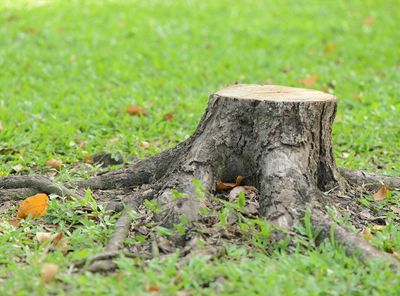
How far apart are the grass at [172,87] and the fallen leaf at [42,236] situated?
7cm

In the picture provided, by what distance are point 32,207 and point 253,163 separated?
4.30 feet

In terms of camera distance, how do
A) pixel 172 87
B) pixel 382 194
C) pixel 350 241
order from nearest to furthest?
1. pixel 350 241
2. pixel 382 194
3. pixel 172 87

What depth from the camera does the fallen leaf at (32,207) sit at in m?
3.92

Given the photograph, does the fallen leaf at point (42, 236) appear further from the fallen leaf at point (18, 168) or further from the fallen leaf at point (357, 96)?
the fallen leaf at point (357, 96)

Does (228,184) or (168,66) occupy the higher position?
(168,66)

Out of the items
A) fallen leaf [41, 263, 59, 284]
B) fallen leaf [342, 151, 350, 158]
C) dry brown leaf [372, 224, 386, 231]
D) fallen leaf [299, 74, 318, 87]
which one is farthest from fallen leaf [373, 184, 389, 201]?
fallen leaf [299, 74, 318, 87]

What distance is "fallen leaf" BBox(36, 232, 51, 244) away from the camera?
3.57 meters

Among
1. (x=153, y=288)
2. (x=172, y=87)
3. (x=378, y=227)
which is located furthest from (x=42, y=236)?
(x=172, y=87)

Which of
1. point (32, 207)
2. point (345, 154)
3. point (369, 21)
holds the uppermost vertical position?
point (369, 21)

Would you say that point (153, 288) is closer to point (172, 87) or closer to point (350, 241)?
point (350, 241)

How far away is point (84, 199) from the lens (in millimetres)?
3971

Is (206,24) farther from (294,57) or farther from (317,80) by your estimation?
(317,80)

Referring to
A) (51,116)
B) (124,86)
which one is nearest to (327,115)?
(51,116)

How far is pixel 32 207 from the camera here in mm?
3924
